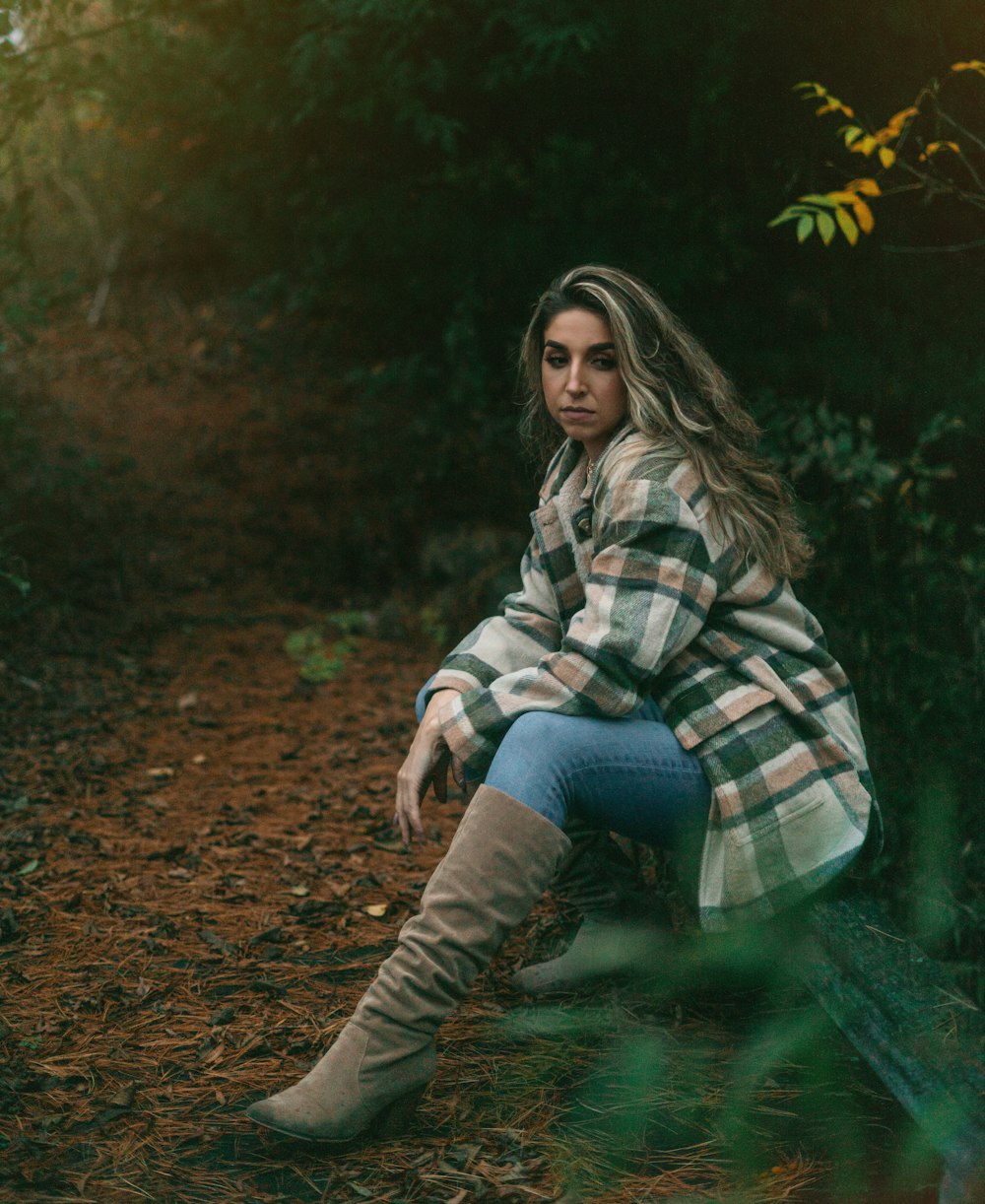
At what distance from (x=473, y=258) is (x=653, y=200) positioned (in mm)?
953

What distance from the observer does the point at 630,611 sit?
6.49 feet

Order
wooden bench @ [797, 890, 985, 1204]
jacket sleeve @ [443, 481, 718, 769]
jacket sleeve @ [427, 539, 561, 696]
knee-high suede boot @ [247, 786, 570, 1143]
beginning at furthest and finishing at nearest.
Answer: jacket sleeve @ [427, 539, 561, 696], jacket sleeve @ [443, 481, 718, 769], knee-high suede boot @ [247, 786, 570, 1143], wooden bench @ [797, 890, 985, 1204]

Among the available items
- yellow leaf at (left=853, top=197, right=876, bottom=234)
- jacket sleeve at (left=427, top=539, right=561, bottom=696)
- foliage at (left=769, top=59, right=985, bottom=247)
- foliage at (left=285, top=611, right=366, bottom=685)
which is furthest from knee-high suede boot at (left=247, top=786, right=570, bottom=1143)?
foliage at (left=285, top=611, right=366, bottom=685)

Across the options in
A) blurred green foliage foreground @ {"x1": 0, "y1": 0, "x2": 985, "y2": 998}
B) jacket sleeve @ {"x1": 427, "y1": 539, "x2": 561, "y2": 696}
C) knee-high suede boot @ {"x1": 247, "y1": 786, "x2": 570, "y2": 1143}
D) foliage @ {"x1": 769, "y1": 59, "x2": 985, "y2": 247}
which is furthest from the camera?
blurred green foliage foreground @ {"x1": 0, "y1": 0, "x2": 985, "y2": 998}

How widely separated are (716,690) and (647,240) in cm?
272

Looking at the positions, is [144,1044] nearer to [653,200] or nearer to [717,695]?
[717,695]

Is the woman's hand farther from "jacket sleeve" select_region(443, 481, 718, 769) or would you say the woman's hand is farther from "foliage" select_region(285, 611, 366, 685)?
"foliage" select_region(285, 611, 366, 685)

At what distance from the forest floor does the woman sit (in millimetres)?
212

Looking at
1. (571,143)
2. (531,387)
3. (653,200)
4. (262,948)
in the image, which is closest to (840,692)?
(531,387)

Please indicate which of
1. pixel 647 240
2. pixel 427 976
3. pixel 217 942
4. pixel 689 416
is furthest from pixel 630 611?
pixel 647 240

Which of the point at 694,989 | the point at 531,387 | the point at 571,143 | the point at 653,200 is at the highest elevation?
the point at 571,143

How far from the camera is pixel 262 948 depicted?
8.54 feet

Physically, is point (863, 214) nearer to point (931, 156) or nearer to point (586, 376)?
point (931, 156)

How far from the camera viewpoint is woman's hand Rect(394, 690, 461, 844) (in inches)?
84.7
